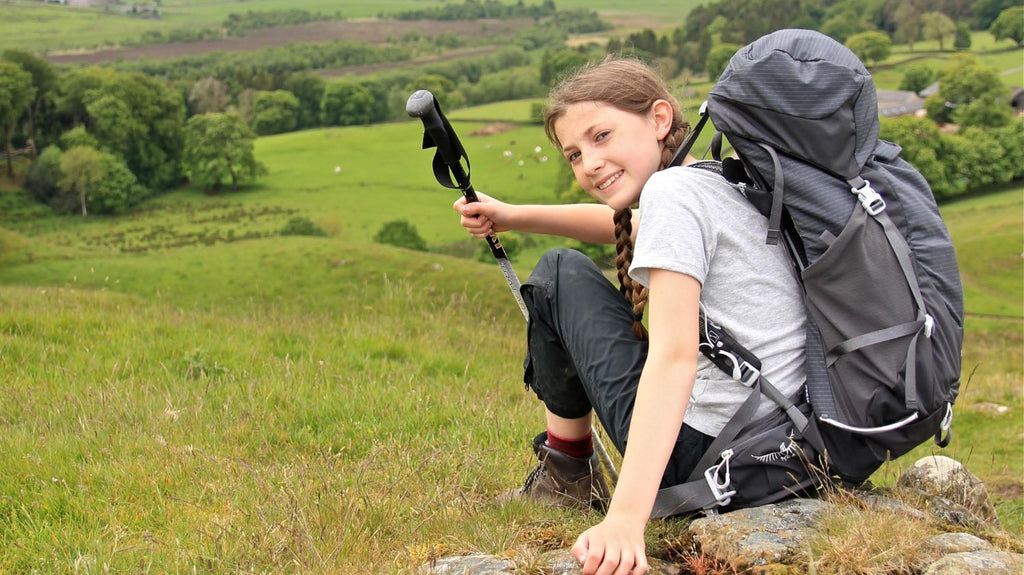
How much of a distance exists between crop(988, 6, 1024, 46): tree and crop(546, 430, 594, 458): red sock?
540 ft

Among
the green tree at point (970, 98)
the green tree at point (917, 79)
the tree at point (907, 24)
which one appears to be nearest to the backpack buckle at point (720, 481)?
the green tree at point (970, 98)

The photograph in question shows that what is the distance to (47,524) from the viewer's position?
3.28 m

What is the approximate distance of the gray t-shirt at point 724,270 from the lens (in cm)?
279

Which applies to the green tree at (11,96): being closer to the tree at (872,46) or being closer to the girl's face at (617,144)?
the girl's face at (617,144)

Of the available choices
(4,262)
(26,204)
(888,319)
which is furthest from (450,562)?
(26,204)

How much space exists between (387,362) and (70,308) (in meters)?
3.21

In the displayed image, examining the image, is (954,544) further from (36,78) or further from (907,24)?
(907,24)

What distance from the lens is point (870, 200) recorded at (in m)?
2.84

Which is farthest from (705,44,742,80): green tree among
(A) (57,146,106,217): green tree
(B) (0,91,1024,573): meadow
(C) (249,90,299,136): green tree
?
(B) (0,91,1024,573): meadow

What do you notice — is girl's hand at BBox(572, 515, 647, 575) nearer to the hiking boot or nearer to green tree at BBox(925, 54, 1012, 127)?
the hiking boot

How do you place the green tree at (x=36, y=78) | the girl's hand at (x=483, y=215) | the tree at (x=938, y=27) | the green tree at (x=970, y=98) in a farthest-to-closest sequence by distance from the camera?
1. the tree at (x=938, y=27)
2. the green tree at (x=36, y=78)
3. the green tree at (x=970, y=98)
4. the girl's hand at (x=483, y=215)

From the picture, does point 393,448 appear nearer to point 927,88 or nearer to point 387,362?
point 387,362

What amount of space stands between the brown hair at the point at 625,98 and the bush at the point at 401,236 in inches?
2917

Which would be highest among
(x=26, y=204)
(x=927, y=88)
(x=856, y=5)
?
(x=856, y=5)
